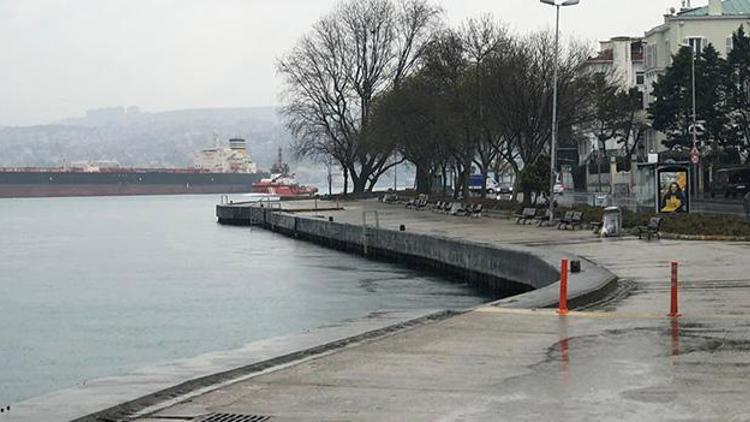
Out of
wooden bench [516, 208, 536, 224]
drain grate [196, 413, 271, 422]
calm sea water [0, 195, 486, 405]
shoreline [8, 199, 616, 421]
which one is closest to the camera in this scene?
drain grate [196, 413, 271, 422]

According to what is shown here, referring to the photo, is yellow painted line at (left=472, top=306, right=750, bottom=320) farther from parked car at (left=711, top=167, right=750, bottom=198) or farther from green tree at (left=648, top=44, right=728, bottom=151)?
green tree at (left=648, top=44, right=728, bottom=151)

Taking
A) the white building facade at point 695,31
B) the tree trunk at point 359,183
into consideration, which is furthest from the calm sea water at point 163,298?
the white building facade at point 695,31

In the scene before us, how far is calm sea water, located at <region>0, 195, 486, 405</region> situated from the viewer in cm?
2633

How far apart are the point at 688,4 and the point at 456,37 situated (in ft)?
148

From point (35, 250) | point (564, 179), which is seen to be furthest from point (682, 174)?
point (564, 179)

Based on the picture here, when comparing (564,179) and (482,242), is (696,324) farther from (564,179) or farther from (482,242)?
(564,179)

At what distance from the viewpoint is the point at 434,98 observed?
7694cm

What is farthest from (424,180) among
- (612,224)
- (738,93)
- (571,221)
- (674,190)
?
(612,224)

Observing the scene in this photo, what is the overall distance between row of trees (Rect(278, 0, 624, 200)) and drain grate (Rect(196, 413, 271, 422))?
4998cm

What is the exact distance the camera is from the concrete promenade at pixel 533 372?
11.4 metres

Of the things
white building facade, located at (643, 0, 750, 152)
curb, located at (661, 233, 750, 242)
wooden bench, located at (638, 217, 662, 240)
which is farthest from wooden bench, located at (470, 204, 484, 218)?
white building facade, located at (643, 0, 750, 152)

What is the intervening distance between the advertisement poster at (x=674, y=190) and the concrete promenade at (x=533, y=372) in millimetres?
21327

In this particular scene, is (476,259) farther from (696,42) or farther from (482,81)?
(696,42)

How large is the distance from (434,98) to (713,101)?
58.8 feet
